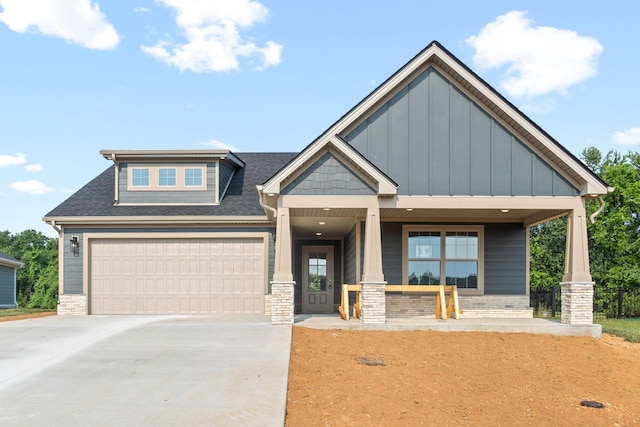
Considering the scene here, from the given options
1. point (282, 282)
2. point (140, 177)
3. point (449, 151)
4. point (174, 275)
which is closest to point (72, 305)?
point (174, 275)

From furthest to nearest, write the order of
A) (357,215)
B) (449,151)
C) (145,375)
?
(357,215)
(449,151)
(145,375)

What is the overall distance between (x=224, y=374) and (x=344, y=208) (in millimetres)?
6326

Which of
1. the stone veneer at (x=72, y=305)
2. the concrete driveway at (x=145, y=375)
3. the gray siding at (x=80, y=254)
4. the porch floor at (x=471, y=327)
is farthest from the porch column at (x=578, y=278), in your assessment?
the stone veneer at (x=72, y=305)

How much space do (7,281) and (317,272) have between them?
69.5 ft

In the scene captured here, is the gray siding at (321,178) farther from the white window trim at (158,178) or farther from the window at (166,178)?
the window at (166,178)

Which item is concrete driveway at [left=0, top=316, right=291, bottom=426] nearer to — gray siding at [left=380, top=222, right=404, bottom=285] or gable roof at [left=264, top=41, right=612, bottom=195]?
gable roof at [left=264, top=41, right=612, bottom=195]

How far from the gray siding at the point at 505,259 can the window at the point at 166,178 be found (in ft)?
34.4

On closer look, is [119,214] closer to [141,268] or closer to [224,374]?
[141,268]

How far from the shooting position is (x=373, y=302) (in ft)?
46.3

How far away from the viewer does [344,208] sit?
14.6m

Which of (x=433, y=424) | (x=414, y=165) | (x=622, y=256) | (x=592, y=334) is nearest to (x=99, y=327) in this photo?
(x=414, y=165)

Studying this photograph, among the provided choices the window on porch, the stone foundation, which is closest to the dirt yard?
the window on porch

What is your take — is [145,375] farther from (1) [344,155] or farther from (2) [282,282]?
(1) [344,155]

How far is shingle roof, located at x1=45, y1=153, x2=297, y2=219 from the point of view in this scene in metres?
18.7
